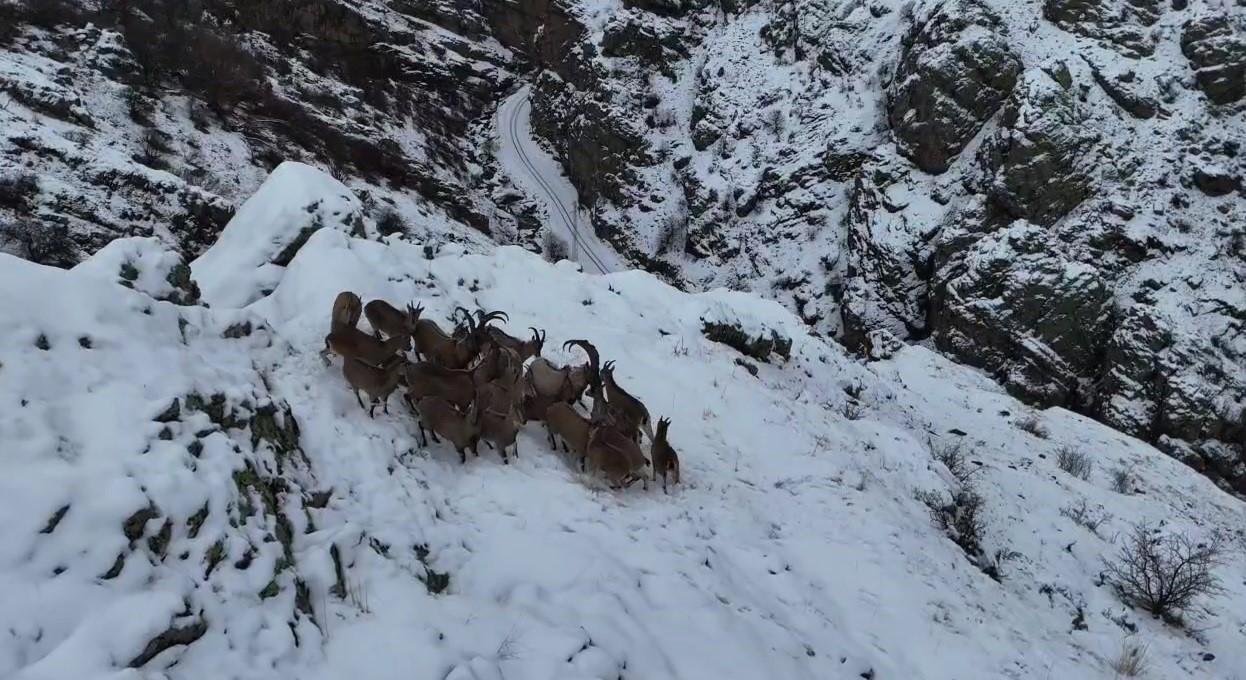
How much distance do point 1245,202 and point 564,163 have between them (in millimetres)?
31560

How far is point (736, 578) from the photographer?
18.4ft

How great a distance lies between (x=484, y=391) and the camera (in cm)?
622

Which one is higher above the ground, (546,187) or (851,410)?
(851,410)

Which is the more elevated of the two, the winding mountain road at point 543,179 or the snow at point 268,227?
the snow at point 268,227

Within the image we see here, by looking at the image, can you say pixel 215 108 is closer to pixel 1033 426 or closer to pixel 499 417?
pixel 499 417

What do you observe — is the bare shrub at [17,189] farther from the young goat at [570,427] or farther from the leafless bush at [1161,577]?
the leafless bush at [1161,577]

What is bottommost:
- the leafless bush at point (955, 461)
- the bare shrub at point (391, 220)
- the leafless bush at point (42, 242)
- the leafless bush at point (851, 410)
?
the bare shrub at point (391, 220)

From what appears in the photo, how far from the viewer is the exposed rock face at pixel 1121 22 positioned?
91.6ft

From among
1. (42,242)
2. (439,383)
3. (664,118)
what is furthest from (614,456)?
(664,118)

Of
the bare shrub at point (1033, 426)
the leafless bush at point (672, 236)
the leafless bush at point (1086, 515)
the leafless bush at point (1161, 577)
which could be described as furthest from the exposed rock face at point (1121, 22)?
the leafless bush at point (1161, 577)

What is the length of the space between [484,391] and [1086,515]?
8.45 m

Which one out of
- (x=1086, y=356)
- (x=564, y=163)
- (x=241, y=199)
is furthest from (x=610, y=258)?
(x=1086, y=356)

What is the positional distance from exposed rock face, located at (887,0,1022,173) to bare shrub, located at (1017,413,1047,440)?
18441mm

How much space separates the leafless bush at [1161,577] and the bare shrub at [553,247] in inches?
1154
